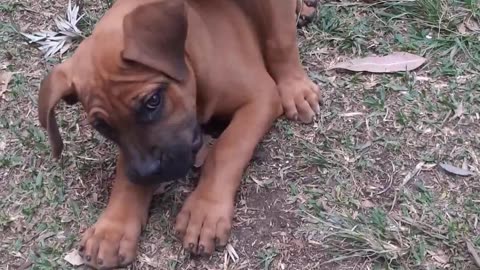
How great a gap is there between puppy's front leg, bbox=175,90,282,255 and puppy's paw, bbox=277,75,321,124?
0.42 ft

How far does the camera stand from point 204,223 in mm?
3479

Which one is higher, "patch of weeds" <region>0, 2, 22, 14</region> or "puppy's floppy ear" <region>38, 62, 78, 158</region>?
"puppy's floppy ear" <region>38, 62, 78, 158</region>

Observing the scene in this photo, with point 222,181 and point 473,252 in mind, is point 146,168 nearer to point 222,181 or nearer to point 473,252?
point 222,181

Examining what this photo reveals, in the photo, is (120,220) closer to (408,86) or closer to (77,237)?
(77,237)

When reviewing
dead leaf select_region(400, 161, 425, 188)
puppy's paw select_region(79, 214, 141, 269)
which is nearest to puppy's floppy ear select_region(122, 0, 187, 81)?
puppy's paw select_region(79, 214, 141, 269)

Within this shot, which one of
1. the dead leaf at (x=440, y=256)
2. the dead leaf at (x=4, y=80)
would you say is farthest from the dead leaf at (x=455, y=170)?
the dead leaf at (x=4, y=80)

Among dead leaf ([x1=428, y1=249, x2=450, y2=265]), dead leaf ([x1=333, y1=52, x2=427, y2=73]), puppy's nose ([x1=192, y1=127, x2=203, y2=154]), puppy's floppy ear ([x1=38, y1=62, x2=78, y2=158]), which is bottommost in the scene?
dead leaf ([x1=428, y1=249, x2=450, y2=265])

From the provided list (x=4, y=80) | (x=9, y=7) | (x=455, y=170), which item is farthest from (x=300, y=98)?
(x=9, y=7)

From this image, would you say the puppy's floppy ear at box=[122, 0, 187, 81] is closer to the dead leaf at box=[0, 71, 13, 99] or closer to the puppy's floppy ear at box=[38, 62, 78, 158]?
the puppy's floppy ear at box=[38, 62, 78, 158]

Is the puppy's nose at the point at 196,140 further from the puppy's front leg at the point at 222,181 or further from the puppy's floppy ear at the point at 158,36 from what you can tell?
the puppy's floppy ear at the point at 158,36

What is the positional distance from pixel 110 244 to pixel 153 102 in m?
0.57

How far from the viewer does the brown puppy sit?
3270 mm

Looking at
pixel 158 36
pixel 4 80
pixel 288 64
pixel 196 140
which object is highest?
pixel 158 36

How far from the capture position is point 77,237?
364cm
